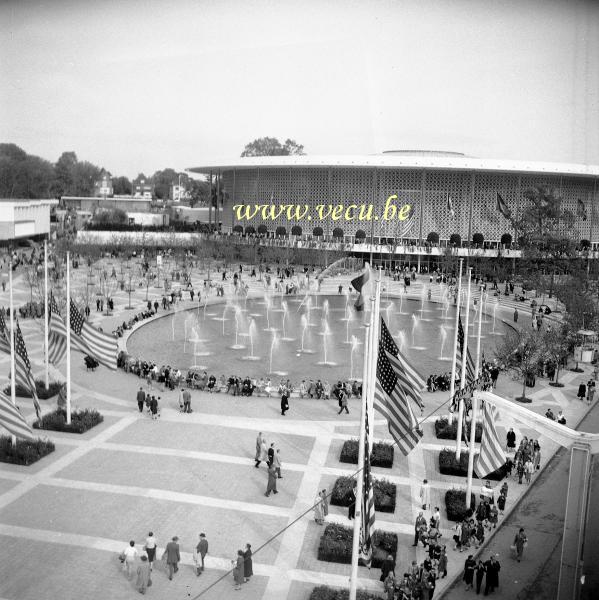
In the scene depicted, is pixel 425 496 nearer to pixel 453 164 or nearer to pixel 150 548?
pixel 150 548

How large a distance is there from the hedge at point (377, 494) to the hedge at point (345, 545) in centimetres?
127

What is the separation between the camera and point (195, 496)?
14.8 metres

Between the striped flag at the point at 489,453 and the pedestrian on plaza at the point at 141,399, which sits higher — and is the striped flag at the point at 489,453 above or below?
above

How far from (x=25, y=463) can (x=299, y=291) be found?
115 feet

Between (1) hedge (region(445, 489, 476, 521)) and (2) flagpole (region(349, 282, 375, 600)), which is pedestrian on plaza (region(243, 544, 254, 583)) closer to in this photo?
(2) flagpole (region(349, 282, 375, 600))

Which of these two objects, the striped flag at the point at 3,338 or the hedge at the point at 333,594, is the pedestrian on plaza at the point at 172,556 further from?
the striped flag at the point at 3,338

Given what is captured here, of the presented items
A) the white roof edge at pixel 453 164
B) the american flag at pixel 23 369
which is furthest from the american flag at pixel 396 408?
the white roof edge at pixel 453 164

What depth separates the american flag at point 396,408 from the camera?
1255 centimetres

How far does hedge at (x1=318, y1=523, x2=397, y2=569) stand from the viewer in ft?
40.5

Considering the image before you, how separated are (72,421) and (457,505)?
1057 cm

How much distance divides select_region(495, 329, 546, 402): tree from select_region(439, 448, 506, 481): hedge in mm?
7214

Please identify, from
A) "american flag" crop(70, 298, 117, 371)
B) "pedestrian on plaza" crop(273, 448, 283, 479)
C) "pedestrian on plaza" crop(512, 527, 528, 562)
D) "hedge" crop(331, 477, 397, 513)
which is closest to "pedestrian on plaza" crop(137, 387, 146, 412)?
"american flag" crop(70, 298, 117, 371)

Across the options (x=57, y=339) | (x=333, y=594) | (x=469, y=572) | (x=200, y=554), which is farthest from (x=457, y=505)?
(x=57, y=339)

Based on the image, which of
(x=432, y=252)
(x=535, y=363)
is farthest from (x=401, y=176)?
(x=535, y=363)
